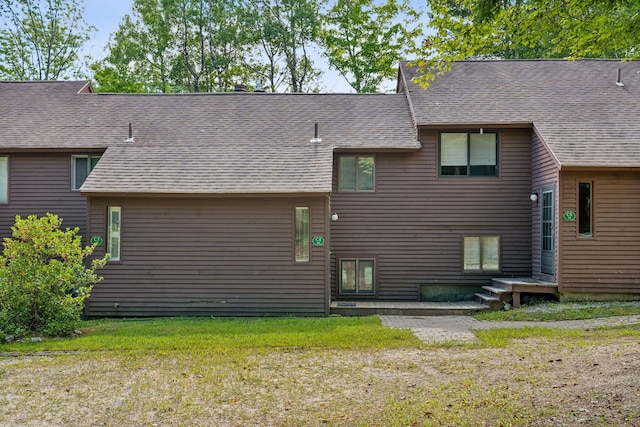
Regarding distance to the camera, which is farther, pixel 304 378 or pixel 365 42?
pixel 365 42

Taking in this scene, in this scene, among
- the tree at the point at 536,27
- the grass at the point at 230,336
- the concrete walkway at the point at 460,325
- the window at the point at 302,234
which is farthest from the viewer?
the window at the point at 302,234

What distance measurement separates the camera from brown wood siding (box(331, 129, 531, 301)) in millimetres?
15570

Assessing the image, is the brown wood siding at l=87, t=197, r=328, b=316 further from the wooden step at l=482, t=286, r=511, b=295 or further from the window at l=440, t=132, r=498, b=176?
the wooden step at l=482, t=286, r=511, b=295

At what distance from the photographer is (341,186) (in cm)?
1576

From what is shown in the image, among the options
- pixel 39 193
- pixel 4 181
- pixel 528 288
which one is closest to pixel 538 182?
pixel 528 288

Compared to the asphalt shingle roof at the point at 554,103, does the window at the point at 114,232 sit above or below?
below

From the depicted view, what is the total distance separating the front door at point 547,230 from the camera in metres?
14.2

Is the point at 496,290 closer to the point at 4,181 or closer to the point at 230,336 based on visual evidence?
the point at 230,336

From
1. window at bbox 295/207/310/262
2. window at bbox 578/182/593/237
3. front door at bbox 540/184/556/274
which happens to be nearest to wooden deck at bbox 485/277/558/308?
front door at bbox 540/184/556/274

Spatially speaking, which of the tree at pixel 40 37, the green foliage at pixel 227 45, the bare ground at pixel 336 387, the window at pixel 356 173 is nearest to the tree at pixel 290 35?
the green foliage at pixel 227 45

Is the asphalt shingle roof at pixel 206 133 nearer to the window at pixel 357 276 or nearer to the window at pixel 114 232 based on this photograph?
the window at pixel 114 232

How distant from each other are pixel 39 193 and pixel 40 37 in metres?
18.3

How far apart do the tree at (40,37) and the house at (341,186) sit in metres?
13.1

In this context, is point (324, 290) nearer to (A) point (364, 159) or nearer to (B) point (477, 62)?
(A) point (364, 159)
